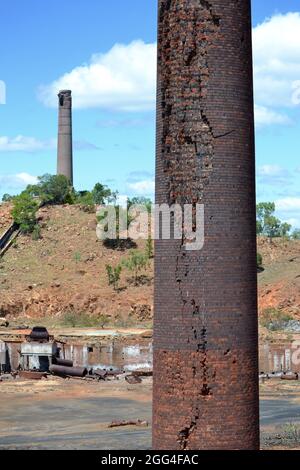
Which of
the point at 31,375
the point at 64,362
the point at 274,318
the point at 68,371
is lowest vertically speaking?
the point at 31,375

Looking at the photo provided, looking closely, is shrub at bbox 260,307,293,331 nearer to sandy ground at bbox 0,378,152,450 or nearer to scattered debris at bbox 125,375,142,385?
scattered debris at bbox 125,375,142,385

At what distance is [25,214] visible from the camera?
6825 centimetres

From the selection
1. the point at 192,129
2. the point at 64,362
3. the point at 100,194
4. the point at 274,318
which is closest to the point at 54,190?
the point at 100,194

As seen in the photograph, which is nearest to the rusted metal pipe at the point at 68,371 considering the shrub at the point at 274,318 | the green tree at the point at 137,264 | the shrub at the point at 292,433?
the shrub at the point at 274,318

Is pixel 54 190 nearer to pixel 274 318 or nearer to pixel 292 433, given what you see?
pixel 274 318

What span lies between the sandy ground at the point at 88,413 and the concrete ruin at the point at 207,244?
9551 mm

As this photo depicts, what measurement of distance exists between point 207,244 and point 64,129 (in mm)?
57903

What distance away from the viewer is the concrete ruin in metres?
11.2

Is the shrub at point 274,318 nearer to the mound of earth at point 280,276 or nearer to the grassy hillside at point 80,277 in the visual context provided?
the mound of earth at point 280,276

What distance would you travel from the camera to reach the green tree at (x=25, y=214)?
68.2 m

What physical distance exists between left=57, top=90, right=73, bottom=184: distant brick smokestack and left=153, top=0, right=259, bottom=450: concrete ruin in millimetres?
56899

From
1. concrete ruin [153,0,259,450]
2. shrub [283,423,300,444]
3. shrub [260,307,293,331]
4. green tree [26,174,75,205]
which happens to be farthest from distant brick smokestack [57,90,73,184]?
concrete ruin [153,0,259,450]
